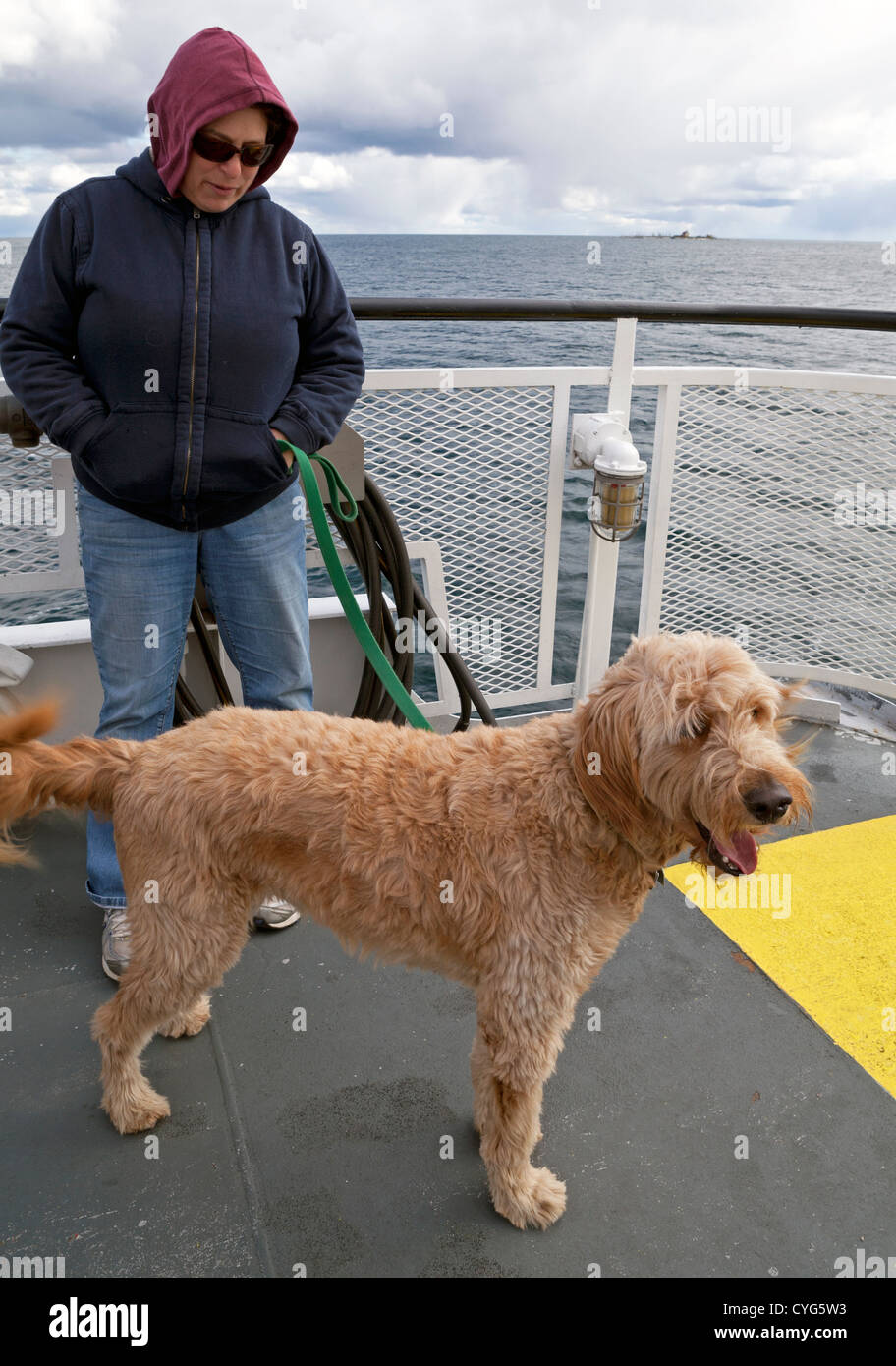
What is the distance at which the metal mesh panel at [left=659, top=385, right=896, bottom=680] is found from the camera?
3922mm

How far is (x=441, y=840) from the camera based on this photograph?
1.87 meters

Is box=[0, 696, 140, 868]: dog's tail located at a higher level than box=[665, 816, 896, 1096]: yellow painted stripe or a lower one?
higher

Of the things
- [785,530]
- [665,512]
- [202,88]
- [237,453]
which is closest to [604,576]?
[665,512]

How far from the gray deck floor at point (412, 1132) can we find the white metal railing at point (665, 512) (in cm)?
160

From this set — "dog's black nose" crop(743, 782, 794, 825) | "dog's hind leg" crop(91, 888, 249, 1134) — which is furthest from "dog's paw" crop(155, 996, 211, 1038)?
"dog's black nose" crop(743, 782, 794, 825)

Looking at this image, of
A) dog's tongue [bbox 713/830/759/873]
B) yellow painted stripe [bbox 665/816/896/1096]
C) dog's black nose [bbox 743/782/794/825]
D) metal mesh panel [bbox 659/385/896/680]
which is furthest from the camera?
metal mesh panel [bbox 659/385/896/680]

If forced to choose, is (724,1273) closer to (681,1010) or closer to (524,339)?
(681,1010)

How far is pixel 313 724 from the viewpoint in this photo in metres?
2.03

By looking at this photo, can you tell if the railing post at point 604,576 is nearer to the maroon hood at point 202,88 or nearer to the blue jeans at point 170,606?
the blue jeans at point 170,606

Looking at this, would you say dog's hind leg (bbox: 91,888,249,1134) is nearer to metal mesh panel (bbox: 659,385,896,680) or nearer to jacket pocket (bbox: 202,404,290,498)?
jacket pocket (bbox: 202,404,290,498)

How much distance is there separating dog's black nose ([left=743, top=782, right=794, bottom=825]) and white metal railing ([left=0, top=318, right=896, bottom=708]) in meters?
2.33

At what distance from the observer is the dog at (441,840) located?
5.95ft

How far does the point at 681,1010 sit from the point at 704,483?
247 cm
